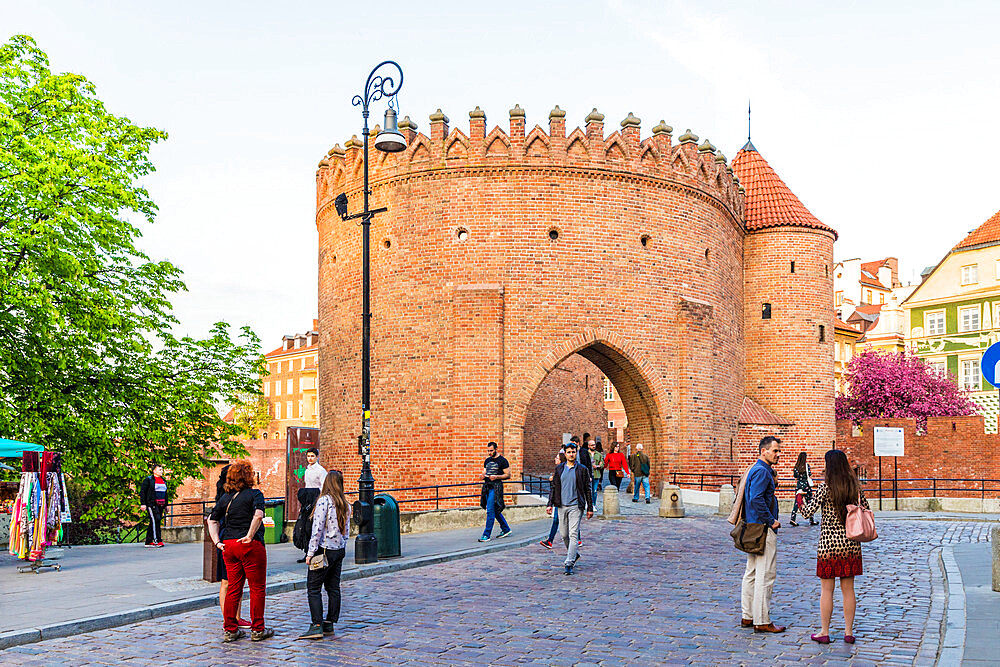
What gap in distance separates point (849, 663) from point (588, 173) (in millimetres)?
19629

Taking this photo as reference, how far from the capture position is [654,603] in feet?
32.0

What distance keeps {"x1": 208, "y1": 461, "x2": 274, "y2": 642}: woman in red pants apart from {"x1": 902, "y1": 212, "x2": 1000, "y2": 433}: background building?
48.6 m

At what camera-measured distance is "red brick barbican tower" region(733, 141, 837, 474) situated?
29.6 m

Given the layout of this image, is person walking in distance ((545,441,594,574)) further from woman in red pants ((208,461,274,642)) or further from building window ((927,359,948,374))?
building window ((927,359,948,374))

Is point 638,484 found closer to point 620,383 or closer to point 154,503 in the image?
point 620,383

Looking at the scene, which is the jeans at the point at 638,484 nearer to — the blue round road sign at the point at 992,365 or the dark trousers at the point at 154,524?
the dark trousers at the point at 154,524

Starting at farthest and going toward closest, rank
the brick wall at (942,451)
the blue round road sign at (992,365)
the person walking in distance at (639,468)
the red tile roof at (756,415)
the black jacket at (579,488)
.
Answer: the brick wall at (942,451) → the red tile roof at (756,415) → the person walking in distance at (639,468) → the black jacket at (579,488) → the blue round road sign at (992,365)

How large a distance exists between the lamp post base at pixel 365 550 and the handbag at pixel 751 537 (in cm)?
627

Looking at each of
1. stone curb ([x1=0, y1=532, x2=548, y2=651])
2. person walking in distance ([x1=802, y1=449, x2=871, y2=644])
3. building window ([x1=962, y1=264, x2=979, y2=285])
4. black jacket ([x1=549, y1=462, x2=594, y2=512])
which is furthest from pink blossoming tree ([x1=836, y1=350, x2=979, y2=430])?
person walking in distance ([x1=802, y1=449, x2=871, y2=644])

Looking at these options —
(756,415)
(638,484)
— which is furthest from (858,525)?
(756,415)

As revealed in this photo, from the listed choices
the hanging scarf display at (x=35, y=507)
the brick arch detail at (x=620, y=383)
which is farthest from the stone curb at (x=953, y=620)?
the brick arch detail at (x=620, y=383)

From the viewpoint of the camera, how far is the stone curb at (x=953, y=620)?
6.98 metres

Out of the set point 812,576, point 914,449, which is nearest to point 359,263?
point 812,576

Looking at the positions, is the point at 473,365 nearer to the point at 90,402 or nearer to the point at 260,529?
the point at 90,402
